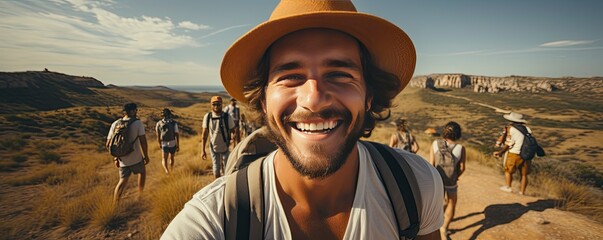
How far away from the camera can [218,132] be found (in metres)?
5.57

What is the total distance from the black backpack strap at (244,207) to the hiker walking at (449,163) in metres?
3.91

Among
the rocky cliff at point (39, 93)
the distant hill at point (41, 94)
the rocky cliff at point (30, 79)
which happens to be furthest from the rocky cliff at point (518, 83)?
the rocky cliff at point (30, 79)

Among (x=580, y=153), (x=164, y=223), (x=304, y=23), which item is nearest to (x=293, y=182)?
(x=304, y=23)

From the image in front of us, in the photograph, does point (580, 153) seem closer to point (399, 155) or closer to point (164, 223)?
point (399, 155)

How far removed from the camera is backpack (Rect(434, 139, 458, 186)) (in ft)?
13.7

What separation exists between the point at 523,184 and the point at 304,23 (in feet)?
24.5

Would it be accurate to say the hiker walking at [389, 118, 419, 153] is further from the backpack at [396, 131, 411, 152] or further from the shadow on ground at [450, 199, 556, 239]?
the shadow on ground at [450, 199, 556, 239]

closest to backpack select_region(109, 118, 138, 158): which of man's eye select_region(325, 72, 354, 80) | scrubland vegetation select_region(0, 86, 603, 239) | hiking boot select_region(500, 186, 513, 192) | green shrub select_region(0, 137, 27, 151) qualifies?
scrubland vegetation select_region(0, 86, 603, 239)

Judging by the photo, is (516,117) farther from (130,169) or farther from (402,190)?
(130,169)

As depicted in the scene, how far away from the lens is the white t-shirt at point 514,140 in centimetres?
557

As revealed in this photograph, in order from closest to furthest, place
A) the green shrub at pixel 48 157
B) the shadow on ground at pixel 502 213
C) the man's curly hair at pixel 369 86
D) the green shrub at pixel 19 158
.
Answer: the man's curly hair at pixel 369 86, the shadow on ground at pixel 502 213, the green shrub at pixel 19 158, the green shrub at pixel 48 157

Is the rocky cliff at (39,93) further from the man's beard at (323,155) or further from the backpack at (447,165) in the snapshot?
the backpack at (447,165)

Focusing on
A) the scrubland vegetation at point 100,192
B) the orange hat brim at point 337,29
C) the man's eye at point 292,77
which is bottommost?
the scrubland vegetation at point 100,192

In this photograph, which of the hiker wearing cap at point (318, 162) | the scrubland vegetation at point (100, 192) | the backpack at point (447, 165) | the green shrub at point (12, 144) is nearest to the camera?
the hiker wearing cap at point (318, 162)
